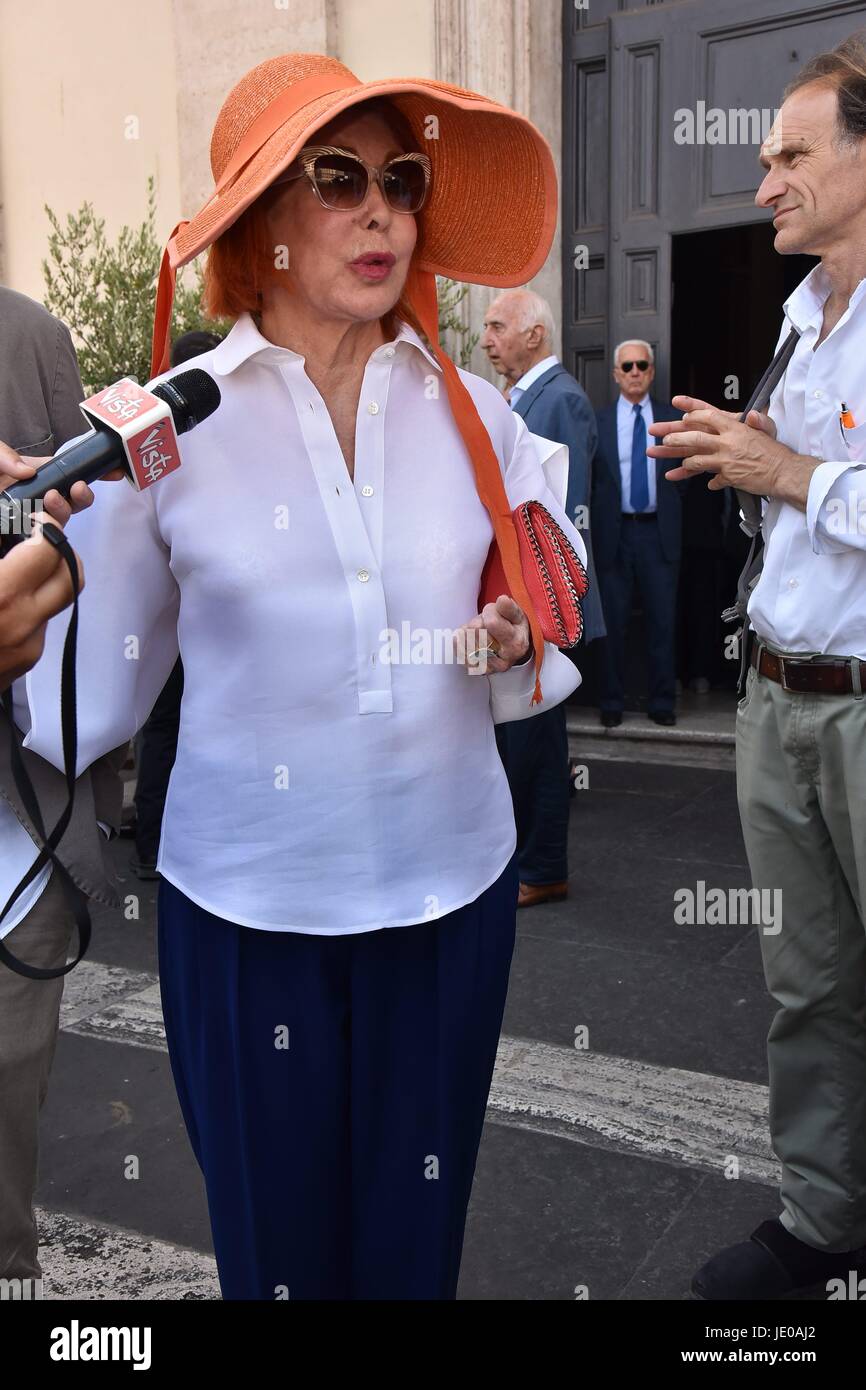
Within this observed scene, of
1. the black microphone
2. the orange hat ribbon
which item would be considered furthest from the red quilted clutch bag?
the black microphone

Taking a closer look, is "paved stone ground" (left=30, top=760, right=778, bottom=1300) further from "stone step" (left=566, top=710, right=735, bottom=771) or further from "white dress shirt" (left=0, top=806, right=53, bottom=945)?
"stone step" (left=566, top=710, right=735, bottom=771)

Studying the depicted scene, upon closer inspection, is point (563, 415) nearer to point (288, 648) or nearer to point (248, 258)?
point (248, 258)

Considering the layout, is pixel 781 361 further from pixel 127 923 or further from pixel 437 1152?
pixel 127 923

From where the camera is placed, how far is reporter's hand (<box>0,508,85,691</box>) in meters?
1.36

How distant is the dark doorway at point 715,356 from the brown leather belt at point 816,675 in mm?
6305

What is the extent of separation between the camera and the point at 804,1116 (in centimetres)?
271

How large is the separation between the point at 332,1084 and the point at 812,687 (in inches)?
47.9

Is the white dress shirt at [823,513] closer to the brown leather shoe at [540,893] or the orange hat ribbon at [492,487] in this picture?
the orange hat ribbon at [492,487]

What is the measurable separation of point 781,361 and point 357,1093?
166 cm

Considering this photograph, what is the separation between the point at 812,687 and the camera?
8.34ft

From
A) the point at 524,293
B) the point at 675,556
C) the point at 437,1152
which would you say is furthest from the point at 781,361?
the point at 675,556

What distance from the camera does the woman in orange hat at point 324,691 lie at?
1812mm

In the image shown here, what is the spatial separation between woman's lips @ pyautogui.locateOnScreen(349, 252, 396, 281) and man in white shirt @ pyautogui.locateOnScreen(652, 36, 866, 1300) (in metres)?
0.88

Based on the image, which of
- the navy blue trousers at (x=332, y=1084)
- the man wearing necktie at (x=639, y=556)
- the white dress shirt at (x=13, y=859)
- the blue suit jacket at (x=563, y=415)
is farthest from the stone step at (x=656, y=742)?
the white dress shirt at (x=13, y=859)
